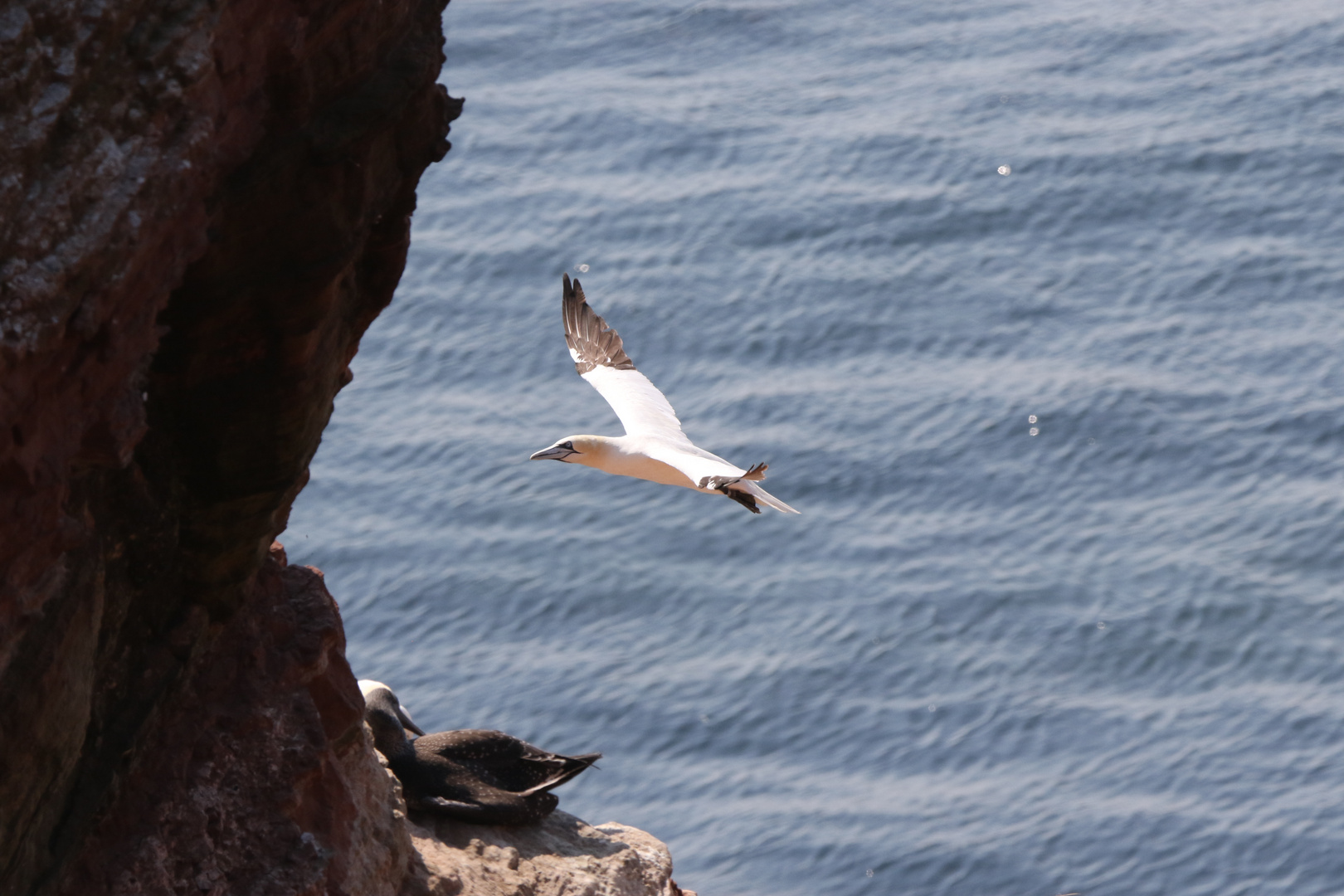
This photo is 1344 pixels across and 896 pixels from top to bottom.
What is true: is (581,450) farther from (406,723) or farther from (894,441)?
(894,441)

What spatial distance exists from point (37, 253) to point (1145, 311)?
1262 inches

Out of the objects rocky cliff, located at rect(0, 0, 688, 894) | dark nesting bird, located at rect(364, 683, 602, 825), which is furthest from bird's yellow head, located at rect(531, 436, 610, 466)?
rocky cliff, located at rect(0, 0, 688, 894)

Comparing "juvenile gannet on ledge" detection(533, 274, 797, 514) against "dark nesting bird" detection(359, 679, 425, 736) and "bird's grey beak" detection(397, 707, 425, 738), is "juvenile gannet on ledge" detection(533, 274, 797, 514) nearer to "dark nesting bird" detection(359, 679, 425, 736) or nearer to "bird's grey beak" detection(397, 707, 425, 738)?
"dark nesting bird" detection(359, 679, 425, 736)

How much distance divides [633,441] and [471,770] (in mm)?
2351

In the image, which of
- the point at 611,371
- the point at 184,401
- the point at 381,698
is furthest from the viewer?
the point at 611,371

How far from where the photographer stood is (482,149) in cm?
3981

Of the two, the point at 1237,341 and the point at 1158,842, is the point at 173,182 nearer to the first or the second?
the point at 1158,842

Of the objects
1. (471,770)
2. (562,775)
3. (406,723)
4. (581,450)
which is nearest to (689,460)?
(581,450)

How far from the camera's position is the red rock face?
17.8ft

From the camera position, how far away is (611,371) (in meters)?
13.3

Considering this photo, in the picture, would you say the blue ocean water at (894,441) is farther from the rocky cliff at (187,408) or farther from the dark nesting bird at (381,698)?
the rocky cliff at (187,408)

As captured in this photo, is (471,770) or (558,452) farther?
(558,452)

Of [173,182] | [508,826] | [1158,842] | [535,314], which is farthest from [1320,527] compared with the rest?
[173,182]

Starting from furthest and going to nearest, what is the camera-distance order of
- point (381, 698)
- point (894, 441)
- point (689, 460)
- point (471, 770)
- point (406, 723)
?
point (894, 441) < point (406, 723) < point (689, 460) < point (381, 698) < point (471, 770)
